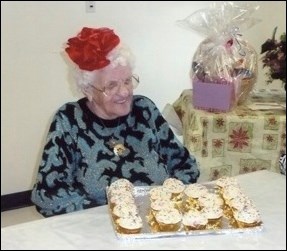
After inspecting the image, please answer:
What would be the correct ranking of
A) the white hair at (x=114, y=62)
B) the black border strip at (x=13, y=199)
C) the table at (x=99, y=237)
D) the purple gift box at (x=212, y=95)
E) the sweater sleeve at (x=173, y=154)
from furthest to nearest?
1. the black border strip at (x=13, y=199)
2. the purple gift box at (x=212, y=95)
3. the sweater sleeve at (x=173, y=154)
4. the white hair at (x=114, y=62)
5. the table at (x=99, y=237)

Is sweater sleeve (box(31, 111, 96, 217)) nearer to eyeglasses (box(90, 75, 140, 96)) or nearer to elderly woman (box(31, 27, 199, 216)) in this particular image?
elderly woman (box(31, 27, 199, 216))

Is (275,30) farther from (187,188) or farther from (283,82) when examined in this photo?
(187,188)

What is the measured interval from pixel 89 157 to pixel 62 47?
0.89 ft

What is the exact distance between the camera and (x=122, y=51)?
3.04 feet

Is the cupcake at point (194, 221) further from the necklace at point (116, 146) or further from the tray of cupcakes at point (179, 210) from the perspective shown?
the necklace at point (116, 146)

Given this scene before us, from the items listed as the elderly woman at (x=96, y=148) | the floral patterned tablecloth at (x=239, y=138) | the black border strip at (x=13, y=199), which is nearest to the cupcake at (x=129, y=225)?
the elderly woman at (x=96, y=148)

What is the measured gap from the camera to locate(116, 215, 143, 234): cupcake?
75cm

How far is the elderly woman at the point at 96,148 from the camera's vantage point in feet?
3.18

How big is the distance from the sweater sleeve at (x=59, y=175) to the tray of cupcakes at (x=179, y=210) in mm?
102

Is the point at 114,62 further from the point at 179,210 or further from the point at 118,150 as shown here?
the point at 179,210

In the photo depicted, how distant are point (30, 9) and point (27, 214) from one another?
542 millimetres

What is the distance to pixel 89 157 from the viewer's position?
988 millimetres

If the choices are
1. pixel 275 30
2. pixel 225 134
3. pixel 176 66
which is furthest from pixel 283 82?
pixel 176 66

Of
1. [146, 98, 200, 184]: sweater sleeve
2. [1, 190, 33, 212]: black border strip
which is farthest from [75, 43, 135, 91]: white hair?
[1, 190, 33, 212]: black border strip
